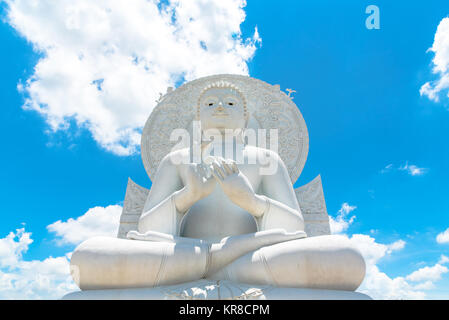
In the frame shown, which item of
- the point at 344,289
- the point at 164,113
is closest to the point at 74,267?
the point at 344,289

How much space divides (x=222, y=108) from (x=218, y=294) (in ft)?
6.68

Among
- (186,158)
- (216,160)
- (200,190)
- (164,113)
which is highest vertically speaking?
(164,113)

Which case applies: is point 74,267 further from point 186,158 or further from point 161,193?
point 186,158

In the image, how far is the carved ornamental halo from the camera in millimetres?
4484

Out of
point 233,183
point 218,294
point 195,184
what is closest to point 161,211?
point 195,184

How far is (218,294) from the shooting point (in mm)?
2184

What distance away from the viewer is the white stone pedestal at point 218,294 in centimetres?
215

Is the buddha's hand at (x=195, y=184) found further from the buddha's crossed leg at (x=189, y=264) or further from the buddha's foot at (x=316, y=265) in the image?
the buddha's foot at (x=316, y=265)

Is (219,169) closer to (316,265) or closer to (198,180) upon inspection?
(198,180)

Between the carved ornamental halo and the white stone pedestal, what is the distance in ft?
7.70

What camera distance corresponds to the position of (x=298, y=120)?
14.9 feet

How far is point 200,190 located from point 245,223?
640mm

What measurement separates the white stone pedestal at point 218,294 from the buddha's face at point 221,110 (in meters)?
1.89

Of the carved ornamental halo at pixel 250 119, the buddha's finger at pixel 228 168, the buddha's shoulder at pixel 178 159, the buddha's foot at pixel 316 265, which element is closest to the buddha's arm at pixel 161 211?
the buddha's shoulder at pixel 178 159
